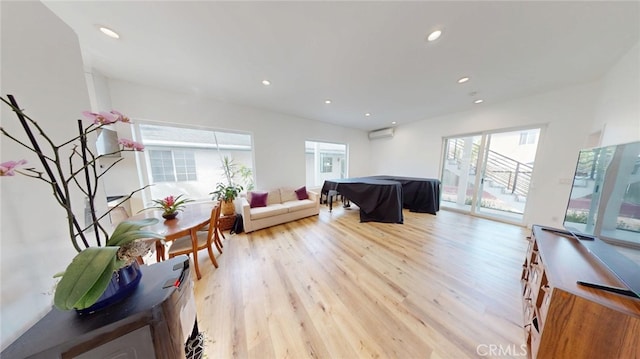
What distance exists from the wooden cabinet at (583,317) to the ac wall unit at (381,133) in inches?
175

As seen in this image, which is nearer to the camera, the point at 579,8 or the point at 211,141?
the point at 579,8

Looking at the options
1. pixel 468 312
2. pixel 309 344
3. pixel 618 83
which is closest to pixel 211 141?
pixel 309 344

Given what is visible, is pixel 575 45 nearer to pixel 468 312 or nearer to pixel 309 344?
pixel 468 312

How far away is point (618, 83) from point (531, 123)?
1158mm

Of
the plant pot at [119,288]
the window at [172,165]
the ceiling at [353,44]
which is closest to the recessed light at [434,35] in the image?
the ceiling at [353,44]

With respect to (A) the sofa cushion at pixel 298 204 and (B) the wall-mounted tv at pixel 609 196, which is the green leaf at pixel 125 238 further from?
(A) the sofa cushion at pixel 298 204

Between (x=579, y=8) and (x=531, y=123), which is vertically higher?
(x=579, y=8)

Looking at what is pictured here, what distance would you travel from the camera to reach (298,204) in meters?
3.65

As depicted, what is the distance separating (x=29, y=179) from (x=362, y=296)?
219cm

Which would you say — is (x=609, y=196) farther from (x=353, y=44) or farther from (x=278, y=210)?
(x=278, y=210)

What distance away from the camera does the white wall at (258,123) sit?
264cm

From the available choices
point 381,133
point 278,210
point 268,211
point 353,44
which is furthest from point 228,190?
point 381,133

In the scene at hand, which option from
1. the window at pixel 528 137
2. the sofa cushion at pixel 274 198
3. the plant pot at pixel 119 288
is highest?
the window at pixel 528 137

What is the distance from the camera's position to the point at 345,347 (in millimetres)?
1223
